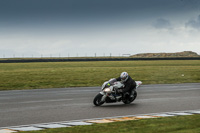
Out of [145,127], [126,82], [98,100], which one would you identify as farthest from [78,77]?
[145,127]

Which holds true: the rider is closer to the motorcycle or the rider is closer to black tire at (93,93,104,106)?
the motorcycle

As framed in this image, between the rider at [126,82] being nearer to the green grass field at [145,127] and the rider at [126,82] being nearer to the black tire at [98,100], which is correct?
the black tire at [98,100]

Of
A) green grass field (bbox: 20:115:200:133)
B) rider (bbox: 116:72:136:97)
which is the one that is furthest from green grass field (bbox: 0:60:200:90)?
green grass field (bbox: 20:115:200:133)

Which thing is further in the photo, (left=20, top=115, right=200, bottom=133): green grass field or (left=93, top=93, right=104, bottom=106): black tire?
(left=93, top=93, right=104, bottom=106): black tire

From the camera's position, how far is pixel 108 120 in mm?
10211

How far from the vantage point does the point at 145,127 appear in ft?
29.4

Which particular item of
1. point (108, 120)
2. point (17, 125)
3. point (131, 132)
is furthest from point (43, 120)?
point (131, 132)

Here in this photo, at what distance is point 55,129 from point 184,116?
422 cm

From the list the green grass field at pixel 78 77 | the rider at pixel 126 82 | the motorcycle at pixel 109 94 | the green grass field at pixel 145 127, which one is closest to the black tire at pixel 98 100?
the motorcycle at pixel 109 94

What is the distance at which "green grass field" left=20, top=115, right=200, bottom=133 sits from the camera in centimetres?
849

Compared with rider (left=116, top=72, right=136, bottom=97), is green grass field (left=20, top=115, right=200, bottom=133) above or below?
below

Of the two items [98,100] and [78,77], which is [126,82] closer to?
[98,100]

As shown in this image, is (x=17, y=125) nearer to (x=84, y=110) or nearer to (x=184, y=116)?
(x=84, y=110)

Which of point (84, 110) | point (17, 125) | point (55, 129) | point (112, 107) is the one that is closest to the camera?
point (55, 129)
